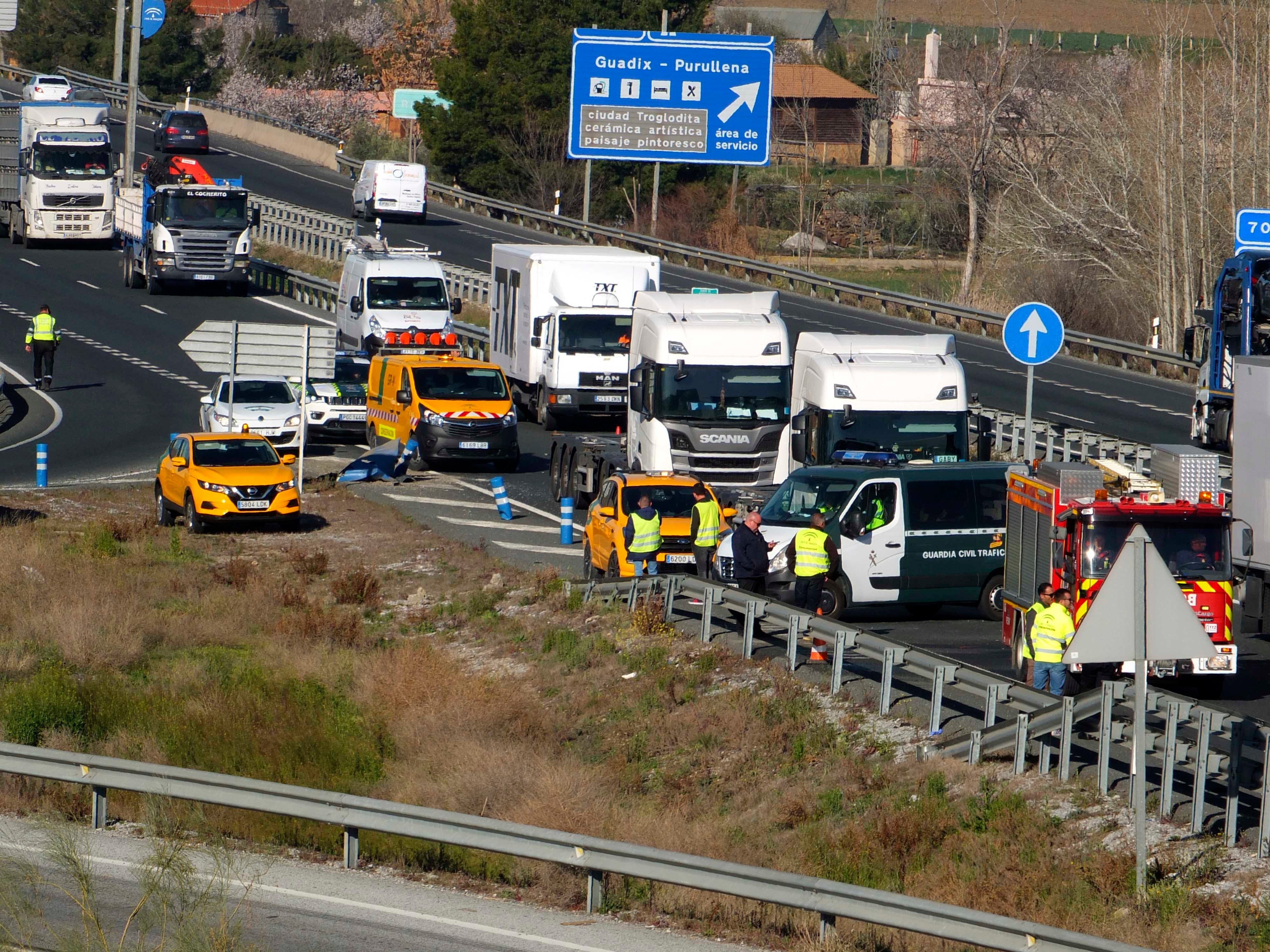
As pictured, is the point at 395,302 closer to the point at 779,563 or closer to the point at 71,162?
the point at 71,162

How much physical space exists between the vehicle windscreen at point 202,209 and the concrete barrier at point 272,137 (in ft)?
95.7

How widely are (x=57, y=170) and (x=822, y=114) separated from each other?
64.5 meters

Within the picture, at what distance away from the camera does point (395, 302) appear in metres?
39.2

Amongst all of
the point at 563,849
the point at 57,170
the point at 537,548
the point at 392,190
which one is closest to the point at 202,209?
the point at 57,170

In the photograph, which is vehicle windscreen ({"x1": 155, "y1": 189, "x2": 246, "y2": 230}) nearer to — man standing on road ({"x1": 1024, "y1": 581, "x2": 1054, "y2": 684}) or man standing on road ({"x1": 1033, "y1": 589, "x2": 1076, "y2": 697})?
man standing on road ({"x1": 1024, "y1": 581, "x2": 1054, "y2": 684})

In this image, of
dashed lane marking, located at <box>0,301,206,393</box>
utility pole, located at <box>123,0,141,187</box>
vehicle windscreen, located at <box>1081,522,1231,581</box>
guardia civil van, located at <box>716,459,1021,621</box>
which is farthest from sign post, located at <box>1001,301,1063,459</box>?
utility pole, located at <box>123,0,141,187</box>

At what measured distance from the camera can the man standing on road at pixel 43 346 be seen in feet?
127

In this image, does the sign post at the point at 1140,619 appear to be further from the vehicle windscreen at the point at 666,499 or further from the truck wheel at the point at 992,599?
the vehicle windscreen at the point at 666,499

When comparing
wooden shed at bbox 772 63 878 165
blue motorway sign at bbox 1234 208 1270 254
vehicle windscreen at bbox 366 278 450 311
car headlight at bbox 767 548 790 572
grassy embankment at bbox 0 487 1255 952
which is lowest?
grassy embankment at bbox 0 487 1255 952

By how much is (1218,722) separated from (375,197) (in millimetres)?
53005

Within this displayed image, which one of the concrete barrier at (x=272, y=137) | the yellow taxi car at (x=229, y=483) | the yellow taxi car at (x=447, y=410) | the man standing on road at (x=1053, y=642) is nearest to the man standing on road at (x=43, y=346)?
the yellow taxi car at (x=447, y=410)

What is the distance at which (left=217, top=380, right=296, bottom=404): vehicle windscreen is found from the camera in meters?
32.5

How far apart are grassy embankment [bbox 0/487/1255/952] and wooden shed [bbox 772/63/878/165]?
258ft

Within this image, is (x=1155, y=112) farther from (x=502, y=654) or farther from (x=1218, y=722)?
(x=1218, y=722)
